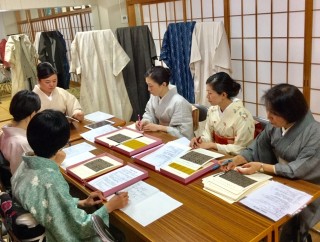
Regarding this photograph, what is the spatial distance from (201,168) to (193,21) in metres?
2.50

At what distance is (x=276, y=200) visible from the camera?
4.92 feet

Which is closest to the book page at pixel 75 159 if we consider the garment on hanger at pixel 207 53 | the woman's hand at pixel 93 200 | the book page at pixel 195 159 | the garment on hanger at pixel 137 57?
the woman's hand at pixel 93 200

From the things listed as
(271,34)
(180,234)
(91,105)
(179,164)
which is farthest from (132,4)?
(180,234)

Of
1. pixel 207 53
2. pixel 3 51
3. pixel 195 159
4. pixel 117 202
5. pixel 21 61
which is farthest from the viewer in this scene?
pixel 21 61

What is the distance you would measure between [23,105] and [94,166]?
631 mm

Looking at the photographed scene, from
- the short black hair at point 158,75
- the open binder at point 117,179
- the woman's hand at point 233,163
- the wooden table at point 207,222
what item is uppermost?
the short black hair at point 158,75

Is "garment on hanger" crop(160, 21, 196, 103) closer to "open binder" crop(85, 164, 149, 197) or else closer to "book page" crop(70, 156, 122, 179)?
"book page" crop(70, 156, 122, 179)

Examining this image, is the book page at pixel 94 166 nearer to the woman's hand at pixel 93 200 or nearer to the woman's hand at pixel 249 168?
the woman's hand at pixel 93 200

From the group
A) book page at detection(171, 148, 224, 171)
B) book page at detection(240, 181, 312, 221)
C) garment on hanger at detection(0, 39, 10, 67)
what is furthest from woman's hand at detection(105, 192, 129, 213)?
garment on hanger at detection(0, 39, 10, 67)

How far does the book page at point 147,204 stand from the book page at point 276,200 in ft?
1.13

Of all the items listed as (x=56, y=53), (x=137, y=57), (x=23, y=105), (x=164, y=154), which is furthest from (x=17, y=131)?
(x=56, y=53)

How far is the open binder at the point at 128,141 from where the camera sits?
2240 millimetres

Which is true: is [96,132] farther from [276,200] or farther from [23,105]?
[276,200]

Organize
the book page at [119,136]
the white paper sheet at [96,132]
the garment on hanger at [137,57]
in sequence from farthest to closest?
the garment on hanger at [137,57], the white paper sheet at [96,132], the book page at [119,136]
